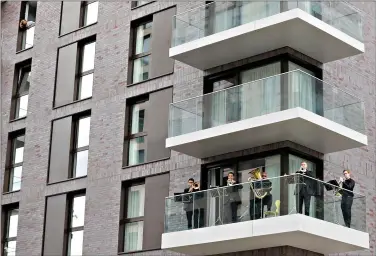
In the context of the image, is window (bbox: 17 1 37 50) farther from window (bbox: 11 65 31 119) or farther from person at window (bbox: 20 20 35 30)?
window (bbox: 11 65 31 119)

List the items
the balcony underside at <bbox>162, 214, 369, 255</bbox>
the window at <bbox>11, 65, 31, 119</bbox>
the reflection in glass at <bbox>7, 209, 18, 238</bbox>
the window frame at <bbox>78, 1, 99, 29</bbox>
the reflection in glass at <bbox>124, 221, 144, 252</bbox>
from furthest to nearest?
the window at <bbox>11, 65, 31, 119</bbox>, the window frame at <bbox>78, 1, 99, 29</bbox>, the reflection in glass at <bbox>7, 209, 18, 238</bbox>, the reflection in glass at <bbox>124, 221, 144, 252</bbox>, the balcony underside at <bbox>162, 214, 369, 255</bbox>

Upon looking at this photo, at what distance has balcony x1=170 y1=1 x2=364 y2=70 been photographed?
19.7 meters

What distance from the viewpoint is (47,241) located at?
24781 millimetres

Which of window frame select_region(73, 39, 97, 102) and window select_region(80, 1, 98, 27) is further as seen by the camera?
window select_region(80, 1, 98, 27)

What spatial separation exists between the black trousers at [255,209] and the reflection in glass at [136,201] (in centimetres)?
495

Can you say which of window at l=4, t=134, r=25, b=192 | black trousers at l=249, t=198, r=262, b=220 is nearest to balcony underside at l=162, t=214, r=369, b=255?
black trousers at l=249, t=198, r=262, b=220

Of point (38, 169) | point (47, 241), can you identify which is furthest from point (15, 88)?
point (47, 241)

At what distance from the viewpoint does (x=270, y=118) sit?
62.2 feet

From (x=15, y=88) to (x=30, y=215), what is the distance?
5.23m

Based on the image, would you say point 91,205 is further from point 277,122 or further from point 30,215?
point 277,122

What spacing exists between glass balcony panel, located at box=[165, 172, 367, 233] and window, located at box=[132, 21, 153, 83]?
17.3 feet

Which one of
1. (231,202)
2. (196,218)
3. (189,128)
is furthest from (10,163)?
(231,202)

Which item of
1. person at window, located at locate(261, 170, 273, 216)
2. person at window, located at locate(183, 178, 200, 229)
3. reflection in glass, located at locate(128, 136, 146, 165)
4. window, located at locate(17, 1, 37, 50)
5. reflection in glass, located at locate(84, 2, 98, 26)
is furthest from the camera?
window, located at locate(17, 1, 37, 50)

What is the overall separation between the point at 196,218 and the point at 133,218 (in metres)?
3.64
